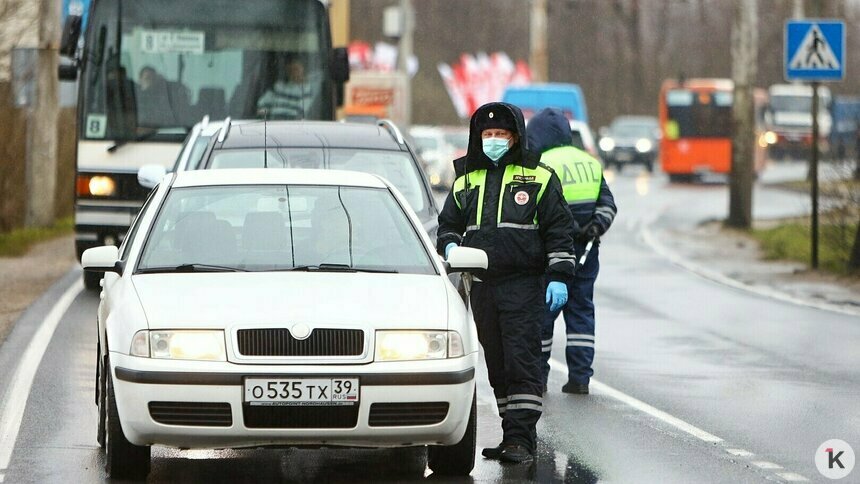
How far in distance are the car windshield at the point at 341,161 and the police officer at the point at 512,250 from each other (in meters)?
3.64

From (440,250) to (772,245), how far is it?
55.2 ft

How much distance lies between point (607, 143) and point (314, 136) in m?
47.4

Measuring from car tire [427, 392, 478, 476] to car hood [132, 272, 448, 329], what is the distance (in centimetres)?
58

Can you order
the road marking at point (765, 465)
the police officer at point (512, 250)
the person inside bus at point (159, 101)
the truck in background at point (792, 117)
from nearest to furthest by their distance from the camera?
the road marking at point (765, 465)
the police officer at point (512, 250)
the person inside bus at point (159, 101)
the truck in background at point (792, 117)

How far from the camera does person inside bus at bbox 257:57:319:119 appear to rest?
18000mm

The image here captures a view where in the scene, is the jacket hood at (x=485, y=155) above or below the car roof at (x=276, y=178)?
above

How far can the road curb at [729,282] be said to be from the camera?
17109 mm

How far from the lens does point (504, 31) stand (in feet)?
335

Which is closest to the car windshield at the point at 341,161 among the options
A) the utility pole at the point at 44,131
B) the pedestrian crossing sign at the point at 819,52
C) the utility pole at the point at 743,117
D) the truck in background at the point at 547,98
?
the pedestrian crossing sign at the point at 819,52

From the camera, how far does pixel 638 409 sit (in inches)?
409

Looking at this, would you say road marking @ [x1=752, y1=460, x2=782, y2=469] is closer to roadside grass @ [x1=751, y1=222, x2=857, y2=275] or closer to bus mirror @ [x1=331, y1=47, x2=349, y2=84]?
bus mirror @ [x1=331, y1=47, x2=349, y2=84]

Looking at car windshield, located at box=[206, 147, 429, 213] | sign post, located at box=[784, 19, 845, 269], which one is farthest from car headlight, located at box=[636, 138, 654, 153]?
car windshield, located at box=[206, 147, 429, 213]

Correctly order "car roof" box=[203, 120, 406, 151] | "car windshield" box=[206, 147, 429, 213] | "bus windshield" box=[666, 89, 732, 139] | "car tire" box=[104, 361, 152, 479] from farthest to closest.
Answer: "bus windshield" box=[666, 89, 732, 139], "car roof" box=[203, 120, 406, 151], "car windshield" box=[206, 147, 429, 213], "car tire" box=[104, 361, 152, 479]

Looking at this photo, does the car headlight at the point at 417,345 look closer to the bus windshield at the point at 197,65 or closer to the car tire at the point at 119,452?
the car tire at the point at 119,452
